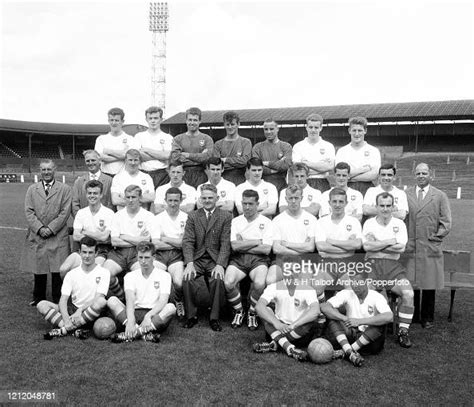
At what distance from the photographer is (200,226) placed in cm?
640

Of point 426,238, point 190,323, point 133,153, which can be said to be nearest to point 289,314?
point 190,323

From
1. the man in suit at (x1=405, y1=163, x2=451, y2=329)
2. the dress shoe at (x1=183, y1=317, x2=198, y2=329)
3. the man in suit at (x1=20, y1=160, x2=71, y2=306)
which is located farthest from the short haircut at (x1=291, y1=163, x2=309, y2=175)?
the man in suit at (x1=20, y1=160, x2=71, y2=306)

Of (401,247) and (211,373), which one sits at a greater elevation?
(401,247)

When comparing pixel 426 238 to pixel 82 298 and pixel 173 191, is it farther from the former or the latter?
pixel 82 298

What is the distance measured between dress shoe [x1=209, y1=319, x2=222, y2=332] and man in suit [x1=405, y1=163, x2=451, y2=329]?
8.03 ft

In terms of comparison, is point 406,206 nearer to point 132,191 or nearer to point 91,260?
point 132,191

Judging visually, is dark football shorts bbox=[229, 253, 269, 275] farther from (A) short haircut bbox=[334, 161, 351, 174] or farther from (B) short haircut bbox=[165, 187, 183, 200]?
(A) short haircut bbox=[334, 161, 351, 174]

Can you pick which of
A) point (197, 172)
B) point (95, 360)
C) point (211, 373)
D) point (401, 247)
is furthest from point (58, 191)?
point (401, 247)

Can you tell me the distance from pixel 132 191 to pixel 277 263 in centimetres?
203

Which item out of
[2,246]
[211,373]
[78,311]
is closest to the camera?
[211,373]

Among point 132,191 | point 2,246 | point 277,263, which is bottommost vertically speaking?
point 2,246

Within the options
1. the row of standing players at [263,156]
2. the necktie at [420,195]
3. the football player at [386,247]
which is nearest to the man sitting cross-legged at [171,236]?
the row of standing players at [263,156]

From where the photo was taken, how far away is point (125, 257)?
649cm

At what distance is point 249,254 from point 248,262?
111 millimetres
